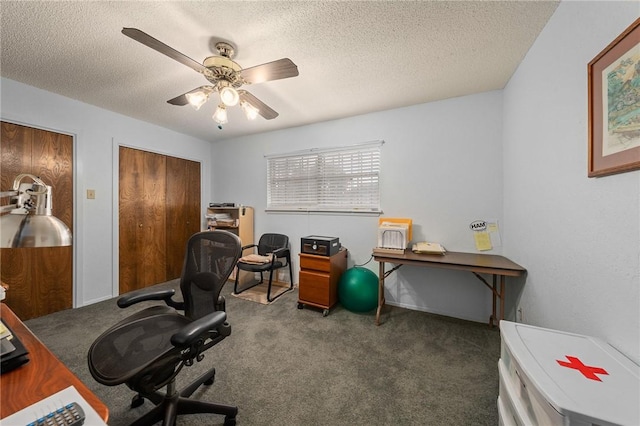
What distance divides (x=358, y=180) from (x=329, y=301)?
1626 mm

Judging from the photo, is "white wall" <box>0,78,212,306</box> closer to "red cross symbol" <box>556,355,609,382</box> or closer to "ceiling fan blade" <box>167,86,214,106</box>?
"ceiling fan blade" <box>167,86,214,106</box>

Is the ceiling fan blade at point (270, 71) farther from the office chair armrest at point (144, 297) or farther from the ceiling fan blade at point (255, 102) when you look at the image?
the office chair armrest at point (144, 297)

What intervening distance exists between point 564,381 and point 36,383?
1.73m

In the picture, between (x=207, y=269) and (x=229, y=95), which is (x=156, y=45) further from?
(x=207, y=269)

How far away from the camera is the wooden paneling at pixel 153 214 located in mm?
3268

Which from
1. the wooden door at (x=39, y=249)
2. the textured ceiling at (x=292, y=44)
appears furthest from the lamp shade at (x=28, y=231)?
the wooden door at (x=39, y=249)

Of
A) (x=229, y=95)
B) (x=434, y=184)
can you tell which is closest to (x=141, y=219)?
(x=229, y=95)

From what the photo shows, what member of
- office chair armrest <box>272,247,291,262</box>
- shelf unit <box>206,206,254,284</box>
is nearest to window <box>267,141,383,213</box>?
shelf unit <box>206,206,254,284</box>

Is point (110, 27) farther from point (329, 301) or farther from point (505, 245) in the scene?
point (505, 245)

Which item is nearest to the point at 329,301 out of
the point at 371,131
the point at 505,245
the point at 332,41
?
the point at 505,245

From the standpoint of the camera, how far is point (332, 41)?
1737 millimetres

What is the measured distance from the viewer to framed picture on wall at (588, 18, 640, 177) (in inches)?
36.4

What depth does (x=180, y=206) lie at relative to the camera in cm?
394

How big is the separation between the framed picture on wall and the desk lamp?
7.10ft
